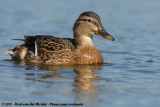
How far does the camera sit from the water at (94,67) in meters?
8.36

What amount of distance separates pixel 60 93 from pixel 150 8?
49.6 ft

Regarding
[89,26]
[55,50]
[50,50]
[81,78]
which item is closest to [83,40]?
[89,26]

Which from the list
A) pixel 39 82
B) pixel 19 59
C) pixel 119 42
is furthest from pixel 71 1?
pixel 39 82

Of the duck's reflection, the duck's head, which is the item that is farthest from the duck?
the duck's reflection

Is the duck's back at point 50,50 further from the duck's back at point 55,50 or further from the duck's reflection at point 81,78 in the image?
the duck's reflection at point 81,78

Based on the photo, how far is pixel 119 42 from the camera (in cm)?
1648

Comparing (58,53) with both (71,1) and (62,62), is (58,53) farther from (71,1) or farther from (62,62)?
(71,1)

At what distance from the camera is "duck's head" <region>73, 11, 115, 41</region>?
12422 millimetres

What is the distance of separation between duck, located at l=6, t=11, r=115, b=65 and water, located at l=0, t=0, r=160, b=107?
405 millimetres

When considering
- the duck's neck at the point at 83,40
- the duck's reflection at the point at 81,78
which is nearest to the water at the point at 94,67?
the duck's reflection at the point at 81,78

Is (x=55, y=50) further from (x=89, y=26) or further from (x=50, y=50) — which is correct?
(x=89, y=26)

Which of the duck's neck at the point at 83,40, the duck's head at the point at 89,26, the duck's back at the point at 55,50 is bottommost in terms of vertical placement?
the duck's back at the point at 55,50

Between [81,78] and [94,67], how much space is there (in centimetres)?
158

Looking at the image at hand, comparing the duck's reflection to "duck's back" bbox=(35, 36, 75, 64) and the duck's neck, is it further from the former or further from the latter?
the duck's neck
